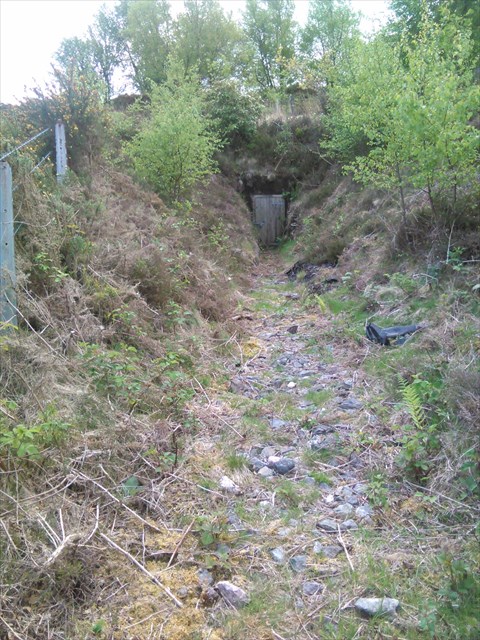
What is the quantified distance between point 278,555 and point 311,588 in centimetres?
30

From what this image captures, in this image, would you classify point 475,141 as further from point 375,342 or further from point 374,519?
point 374,519

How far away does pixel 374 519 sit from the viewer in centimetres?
327

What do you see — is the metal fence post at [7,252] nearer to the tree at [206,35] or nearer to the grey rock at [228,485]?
the grey rock at [228,485]

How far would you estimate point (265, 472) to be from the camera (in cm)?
392

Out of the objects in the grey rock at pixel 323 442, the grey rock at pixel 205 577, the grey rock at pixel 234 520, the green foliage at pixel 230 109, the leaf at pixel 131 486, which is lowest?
the grey rock at pixel 323 442

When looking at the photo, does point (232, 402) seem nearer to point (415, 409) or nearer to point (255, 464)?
point (255, 464)

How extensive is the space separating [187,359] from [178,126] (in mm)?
7087

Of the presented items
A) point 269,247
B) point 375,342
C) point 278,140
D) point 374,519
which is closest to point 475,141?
point 375,342

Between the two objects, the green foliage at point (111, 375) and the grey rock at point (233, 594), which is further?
the green foliage at point (111, 375)

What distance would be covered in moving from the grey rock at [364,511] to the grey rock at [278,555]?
24.5 inches

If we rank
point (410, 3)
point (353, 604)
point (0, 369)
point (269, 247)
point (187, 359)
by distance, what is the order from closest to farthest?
1. point (353, 604)
2. point (0, 369)
3. point (187, 359)
4. point (410, 3)
5. point (269, 247)

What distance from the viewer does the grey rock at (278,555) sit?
2934mm

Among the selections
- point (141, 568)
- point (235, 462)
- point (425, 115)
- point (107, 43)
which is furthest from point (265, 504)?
point (107, 43)

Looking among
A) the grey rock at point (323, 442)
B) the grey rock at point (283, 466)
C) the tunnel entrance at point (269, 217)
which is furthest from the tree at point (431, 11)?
the grey rock at point (283, 466)
